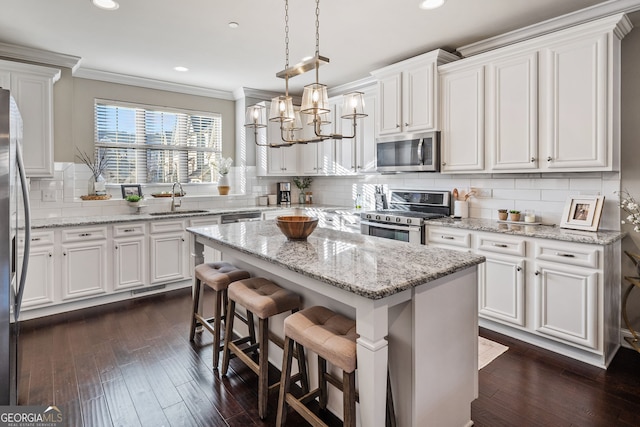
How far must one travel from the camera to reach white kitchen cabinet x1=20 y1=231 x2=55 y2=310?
3469 millimetres

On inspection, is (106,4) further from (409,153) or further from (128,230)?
(409,153)

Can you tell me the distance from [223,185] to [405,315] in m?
4.23

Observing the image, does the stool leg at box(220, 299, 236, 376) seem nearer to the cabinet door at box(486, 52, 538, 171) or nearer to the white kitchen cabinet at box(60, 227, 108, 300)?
the white kitchen cabinet at box(60, 227, 108, 300)

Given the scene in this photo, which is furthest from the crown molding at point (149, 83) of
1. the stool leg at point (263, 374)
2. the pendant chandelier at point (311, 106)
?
the stool leg at point (263, 374)

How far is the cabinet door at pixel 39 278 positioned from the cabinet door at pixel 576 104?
15.2 ft

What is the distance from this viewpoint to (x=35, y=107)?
3.63 metres

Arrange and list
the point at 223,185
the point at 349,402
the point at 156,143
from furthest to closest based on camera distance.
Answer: the point at 223,185 → the point at 156,143 → the point at 349,402

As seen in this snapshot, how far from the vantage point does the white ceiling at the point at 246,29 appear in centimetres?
283

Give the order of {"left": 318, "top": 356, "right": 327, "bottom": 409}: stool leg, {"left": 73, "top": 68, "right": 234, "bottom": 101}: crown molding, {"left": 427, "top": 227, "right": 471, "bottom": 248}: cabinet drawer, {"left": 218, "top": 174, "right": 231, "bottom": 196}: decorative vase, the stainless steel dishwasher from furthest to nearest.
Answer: {"left": 218, "top": 174, "right": 231, "bottom": 196}: decorative vase, the stainless steel dishwasher, {"left": 73, "top": 68, "right": 234, "bottom": 101}: crown molding, {"left": 427, "top": 227, "right": 471, "bottom": 248}: cabinet drawer, {"left": 318, "top": 356, "right": 327, "bottom": 409}: stool leg

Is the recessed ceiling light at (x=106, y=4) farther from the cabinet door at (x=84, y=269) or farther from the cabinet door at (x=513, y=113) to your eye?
the cabinet door at (x=513, y=113)

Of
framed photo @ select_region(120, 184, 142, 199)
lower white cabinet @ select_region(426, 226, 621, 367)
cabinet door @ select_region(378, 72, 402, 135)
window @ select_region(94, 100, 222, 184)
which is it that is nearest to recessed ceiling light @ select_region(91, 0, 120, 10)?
window @ select_region(94, 100, 222, 184)

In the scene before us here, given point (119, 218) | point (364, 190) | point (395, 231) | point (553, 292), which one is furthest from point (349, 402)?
point (364, 190)

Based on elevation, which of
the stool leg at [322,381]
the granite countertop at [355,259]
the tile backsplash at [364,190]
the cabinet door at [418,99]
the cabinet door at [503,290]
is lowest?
the stool leg at [322,381]

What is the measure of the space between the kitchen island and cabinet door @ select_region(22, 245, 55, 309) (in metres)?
2.61
